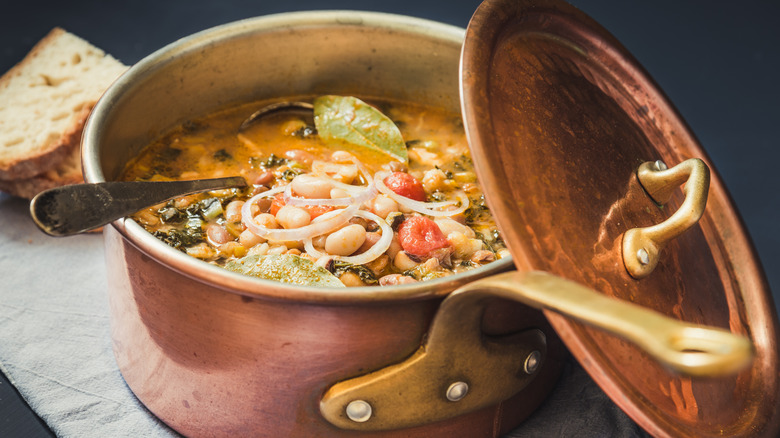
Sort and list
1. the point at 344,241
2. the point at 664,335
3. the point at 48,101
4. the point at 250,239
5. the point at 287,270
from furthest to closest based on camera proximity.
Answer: the point at 48,101
the point at 250,239
the point at 344,241
the point at 287,270
the point at 664,335

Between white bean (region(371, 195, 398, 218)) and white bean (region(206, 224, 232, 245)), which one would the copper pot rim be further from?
white bean (region(371, 195, 398, 218))

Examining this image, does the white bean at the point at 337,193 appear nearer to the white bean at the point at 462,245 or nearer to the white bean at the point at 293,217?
the white bean at the point at 293,217

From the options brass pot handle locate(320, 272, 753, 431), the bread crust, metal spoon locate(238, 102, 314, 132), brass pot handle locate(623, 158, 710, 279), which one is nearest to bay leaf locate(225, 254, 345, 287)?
brass pot handle locate(320, 272, 753, 431)

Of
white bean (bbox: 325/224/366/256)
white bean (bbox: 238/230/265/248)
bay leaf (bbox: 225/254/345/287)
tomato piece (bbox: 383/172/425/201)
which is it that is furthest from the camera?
tomato piece (bbox: 383/172/425/201)

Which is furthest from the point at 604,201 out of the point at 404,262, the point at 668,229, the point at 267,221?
the point at 267,221

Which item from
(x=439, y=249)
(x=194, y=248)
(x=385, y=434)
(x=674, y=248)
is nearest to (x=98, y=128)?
(x=194, y=248)

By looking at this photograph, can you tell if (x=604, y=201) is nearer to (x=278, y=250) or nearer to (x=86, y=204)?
(x=278, y=250)
